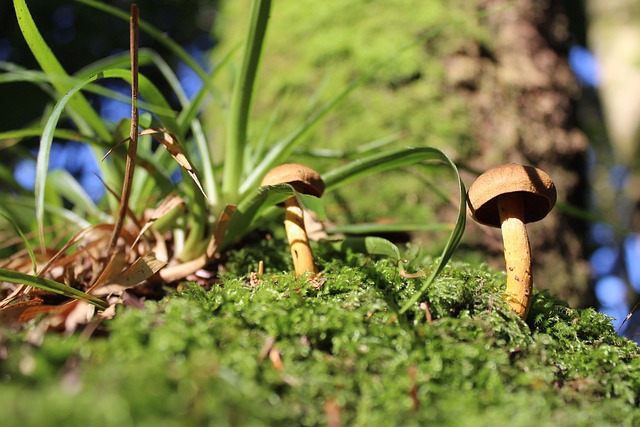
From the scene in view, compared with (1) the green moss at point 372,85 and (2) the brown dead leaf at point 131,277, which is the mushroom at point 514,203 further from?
(1) the green moss at point 372,85

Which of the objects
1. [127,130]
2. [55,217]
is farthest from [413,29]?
[55,217]

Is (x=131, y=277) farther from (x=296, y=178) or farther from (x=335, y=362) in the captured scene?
(x=335, y=362)

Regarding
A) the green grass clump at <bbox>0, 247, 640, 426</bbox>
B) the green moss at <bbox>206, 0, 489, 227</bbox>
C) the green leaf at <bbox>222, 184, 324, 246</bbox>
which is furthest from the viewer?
the green moss at <bbox>206, 0, 489, 227</bbox>

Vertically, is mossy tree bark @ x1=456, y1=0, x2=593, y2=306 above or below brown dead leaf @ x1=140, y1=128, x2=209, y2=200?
above

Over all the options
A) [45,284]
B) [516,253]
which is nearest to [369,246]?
[516,253]

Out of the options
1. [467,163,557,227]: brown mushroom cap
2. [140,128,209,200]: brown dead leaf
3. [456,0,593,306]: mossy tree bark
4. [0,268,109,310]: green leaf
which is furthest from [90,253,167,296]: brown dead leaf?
[456,0,593,306]: mossy tree bark

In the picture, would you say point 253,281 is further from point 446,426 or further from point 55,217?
point 55,217

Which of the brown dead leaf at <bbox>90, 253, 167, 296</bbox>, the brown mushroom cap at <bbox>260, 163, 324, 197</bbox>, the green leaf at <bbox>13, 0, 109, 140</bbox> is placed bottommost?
the brown dead leaf at <bbox>90, 253, 167, 296</bbox>

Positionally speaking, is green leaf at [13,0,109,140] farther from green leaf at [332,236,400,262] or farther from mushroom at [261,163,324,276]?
green leaf at [332,236,400,262]
